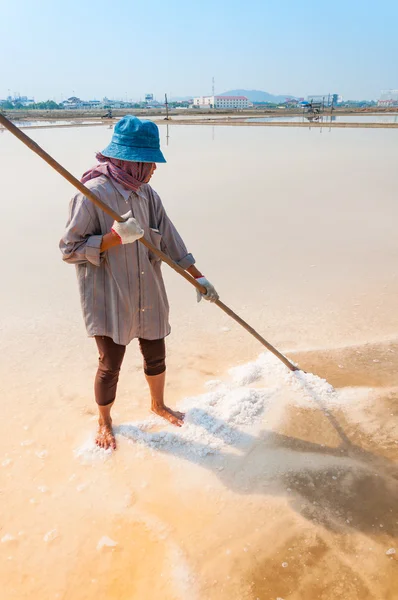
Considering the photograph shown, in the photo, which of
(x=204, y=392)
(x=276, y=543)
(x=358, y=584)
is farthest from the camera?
(x=204, y=392)

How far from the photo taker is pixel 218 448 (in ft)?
7.47

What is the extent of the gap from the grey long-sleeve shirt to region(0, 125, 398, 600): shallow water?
2.23ft

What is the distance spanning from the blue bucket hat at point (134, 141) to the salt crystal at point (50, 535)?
1.57 m

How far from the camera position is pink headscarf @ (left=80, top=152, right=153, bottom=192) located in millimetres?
1868

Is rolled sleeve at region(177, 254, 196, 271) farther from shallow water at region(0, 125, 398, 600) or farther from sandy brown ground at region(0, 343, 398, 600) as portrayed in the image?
sandy brown ground at region(0, 343, 398, 600)

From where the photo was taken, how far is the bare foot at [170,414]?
7.93 ft

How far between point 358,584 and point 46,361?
225 centimetres

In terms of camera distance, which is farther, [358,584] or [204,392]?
[204,392]

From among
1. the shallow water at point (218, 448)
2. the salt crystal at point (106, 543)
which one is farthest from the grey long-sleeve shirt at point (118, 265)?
the salt crystal at point (106, 543)

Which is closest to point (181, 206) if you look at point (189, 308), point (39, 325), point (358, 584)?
point (189, 308)

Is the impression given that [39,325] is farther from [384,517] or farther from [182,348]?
[384,517]

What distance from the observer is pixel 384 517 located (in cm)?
189

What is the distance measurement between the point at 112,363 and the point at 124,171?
87cm

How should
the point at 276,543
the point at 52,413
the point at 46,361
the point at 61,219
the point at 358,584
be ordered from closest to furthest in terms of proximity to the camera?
1. the point at 358,584
2. the point at 276,543
3. the point at 52,413
4. the point at 46,361
5. the point at 61,219
